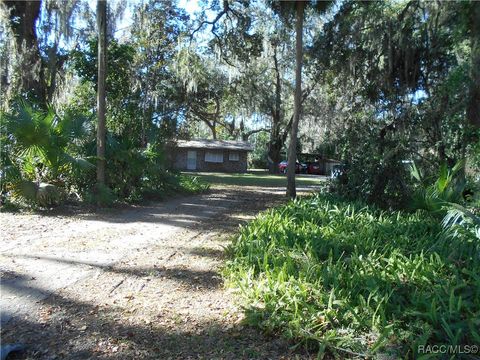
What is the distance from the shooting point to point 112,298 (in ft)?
15.9

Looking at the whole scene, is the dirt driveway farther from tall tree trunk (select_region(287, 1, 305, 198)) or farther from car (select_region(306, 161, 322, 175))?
car (select_region(306, 161, 322, 175))

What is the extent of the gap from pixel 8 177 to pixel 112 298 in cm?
635

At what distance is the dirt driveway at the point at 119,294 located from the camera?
3.79m

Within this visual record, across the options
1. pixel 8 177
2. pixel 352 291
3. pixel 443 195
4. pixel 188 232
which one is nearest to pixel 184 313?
pixel 352 291

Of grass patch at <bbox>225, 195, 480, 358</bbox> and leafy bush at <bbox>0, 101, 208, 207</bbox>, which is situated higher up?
leafy bush at <bbox>0, 101, 208, 207</bbox>

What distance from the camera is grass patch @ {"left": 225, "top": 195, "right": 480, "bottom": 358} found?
3.58 m

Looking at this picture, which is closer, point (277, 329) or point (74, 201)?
point (277, 329)

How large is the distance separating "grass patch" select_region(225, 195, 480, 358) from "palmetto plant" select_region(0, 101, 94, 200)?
5759 millimetres

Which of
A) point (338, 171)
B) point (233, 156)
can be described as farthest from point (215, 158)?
point (338, 171)

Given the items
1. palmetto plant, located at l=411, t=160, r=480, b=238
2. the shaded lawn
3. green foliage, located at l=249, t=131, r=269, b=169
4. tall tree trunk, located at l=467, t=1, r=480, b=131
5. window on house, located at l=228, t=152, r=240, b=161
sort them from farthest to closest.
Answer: green foliage, located at l=249, t=131, r=269, b=169
window on house, located at l=228, t=152, r=240, b=161
the shaded lawn
tall tree trunk, located at l=467, t=1, r=480, b=131
palmetto plant, located at l=411, t=160, r=480, b=238

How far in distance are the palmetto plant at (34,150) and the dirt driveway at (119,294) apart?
1.34 m

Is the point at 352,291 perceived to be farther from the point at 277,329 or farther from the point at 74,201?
the point at 74,201

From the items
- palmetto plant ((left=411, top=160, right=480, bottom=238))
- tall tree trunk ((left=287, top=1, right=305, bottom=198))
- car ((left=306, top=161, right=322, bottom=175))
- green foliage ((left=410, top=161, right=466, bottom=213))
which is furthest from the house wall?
green foliage ((left=410, top=161, right=466, bottom=213))

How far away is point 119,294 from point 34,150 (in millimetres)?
6469
